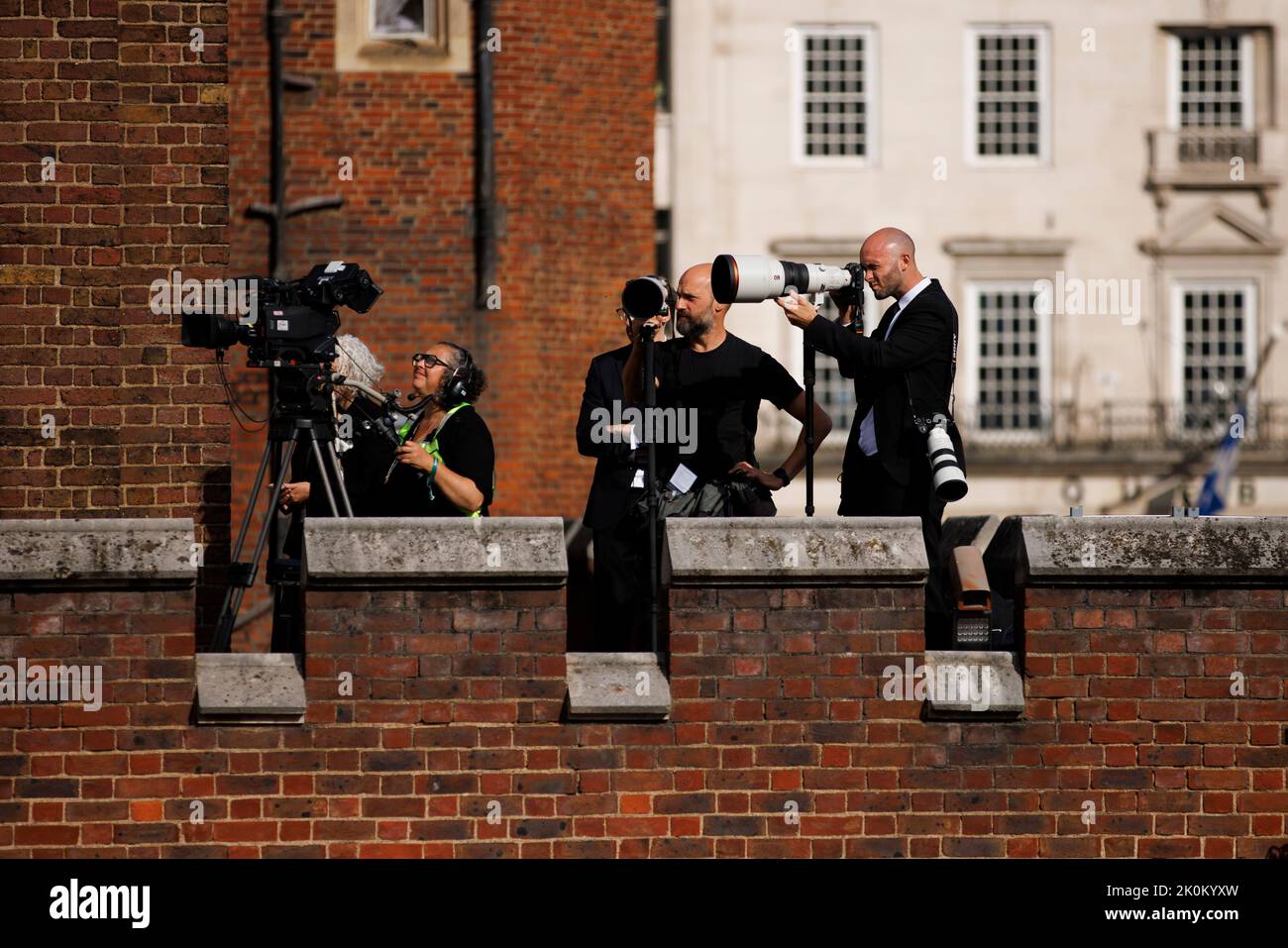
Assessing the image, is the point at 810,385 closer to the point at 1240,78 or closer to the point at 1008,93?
the point at 1008,93

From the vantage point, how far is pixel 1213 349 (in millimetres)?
37875

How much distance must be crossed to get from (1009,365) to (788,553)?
3072 centimetres

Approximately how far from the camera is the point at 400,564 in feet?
23.0

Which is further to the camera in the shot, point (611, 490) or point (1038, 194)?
point (1038, 194)

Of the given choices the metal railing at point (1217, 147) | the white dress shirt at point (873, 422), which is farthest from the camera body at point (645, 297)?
the metal railing at point (1217, 147)

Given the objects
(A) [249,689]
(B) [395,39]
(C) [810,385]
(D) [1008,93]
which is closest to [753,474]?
(C) [810,385]

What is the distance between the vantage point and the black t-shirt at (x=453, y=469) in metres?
8.13

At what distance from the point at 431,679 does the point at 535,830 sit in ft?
1.92

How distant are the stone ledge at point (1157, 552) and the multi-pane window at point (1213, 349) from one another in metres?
30.9

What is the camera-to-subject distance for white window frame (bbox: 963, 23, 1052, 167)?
121 ft

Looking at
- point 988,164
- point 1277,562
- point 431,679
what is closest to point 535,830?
point 431,679

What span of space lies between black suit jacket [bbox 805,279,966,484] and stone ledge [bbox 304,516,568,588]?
131 cm

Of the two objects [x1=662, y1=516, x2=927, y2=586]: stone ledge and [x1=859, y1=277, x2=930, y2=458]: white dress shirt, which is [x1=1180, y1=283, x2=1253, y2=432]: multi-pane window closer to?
[x1=859, y1=277, x2=930, y2=458]: white dress shirt

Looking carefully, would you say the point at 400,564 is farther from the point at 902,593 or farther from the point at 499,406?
the point at 499,406
